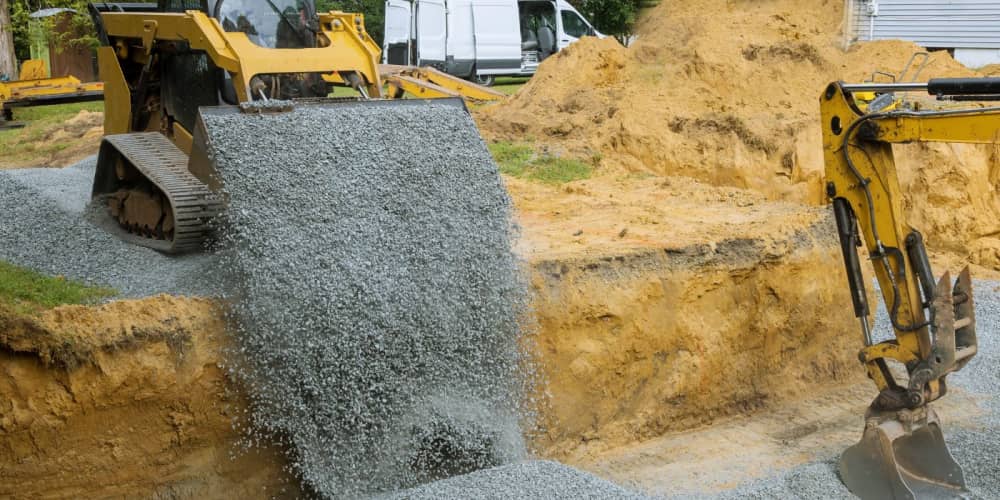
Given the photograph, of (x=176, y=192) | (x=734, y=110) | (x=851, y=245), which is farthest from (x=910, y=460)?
(x=734, y=110)

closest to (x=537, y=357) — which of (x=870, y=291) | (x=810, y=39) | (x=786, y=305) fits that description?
(x=786, y=305)

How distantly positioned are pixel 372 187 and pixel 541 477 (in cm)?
198

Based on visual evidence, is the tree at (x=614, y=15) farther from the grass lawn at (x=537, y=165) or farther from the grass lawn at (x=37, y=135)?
the grass lawn at (x=37, y=135)

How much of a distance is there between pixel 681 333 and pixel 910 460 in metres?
1.77

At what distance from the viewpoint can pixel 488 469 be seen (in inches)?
220

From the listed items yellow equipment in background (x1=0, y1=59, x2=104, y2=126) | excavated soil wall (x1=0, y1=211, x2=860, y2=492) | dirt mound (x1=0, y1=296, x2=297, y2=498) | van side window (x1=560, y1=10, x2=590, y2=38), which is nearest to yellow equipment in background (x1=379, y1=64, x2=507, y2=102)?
yellow equipment in background (x1=0, y1=59, x2=104, y2=126)

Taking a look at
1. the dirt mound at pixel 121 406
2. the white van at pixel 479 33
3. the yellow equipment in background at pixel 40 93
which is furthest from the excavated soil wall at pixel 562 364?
the white van at pixel 479 33

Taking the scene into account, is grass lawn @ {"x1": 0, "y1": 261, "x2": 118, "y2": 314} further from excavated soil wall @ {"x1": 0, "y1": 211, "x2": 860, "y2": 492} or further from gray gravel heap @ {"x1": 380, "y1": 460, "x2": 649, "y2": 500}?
gray gravel heap @ {"x1": 380, "y1": 460, "x2": 649, "y2": 500}

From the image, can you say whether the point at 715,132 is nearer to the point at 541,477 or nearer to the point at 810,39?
the point at 810,39

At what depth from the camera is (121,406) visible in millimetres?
5250

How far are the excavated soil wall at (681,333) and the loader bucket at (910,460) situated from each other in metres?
1.54

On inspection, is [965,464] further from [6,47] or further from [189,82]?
[6,47]

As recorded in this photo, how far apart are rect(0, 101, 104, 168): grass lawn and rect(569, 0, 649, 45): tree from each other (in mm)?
10301

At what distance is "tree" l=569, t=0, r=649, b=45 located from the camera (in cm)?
2005
